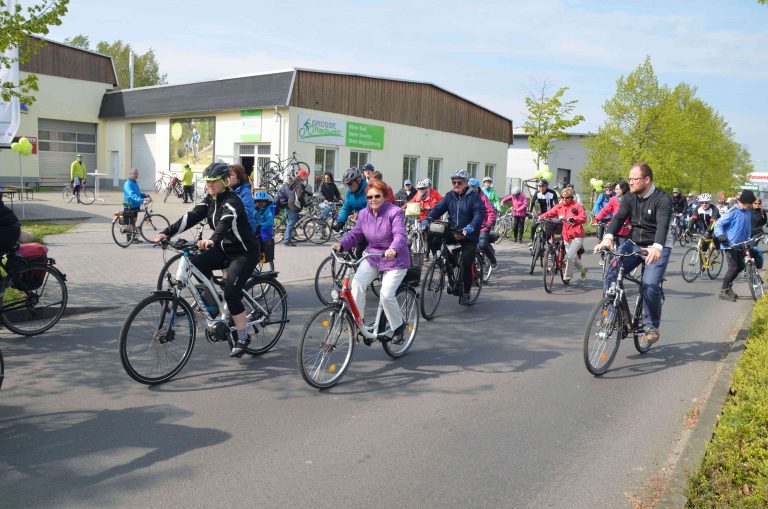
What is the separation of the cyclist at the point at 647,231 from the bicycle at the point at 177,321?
356cm

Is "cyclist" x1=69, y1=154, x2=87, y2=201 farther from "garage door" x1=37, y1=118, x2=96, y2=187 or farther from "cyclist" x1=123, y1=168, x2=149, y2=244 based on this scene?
"cyclist" x1=123, y1=168, x2=149, y2=244

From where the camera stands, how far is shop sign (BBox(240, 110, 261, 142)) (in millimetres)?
26594

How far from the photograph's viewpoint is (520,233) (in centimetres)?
1981

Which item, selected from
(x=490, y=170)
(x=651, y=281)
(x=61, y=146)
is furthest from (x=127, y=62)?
(x=651, y=281)

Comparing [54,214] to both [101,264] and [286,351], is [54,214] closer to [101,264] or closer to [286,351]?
[101,264]

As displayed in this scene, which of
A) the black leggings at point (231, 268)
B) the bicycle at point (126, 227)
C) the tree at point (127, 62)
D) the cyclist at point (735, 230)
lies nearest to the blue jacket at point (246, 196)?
the black leggings at point (231, 268)

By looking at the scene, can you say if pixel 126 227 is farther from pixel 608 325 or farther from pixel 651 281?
pixel 651 281

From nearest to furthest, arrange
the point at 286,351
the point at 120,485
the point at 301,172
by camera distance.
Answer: the point at 120,485 → the point at 286,351 → the point at 301,172

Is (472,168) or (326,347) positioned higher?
(472,168)

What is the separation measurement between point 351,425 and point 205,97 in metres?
26.8

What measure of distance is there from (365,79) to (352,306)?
2492cm

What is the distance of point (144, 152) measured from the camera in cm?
3369

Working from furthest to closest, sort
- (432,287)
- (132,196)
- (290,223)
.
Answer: (290,223), (132,196), (432,287)

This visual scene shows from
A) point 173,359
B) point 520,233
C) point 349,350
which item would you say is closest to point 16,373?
point 173,359
